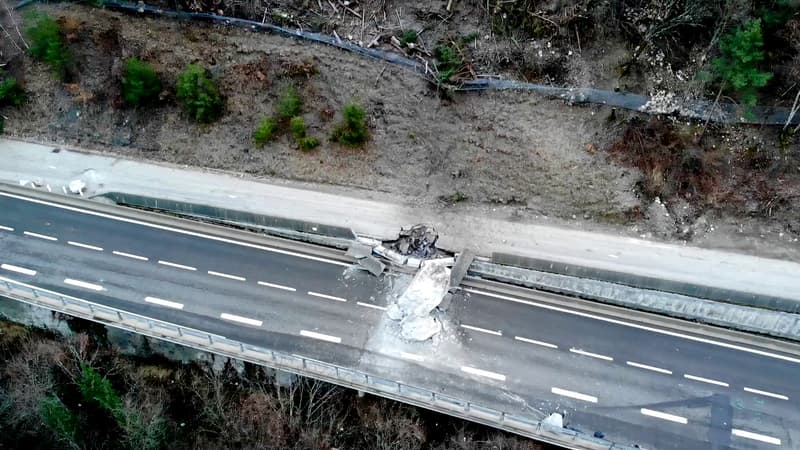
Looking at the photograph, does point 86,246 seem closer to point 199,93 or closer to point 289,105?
point 199,93

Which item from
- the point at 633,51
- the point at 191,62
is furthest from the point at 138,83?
the point at 633,51

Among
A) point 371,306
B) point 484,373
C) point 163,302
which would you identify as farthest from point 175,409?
point 484,373

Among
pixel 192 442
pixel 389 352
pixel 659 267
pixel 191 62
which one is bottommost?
pixel 192 442

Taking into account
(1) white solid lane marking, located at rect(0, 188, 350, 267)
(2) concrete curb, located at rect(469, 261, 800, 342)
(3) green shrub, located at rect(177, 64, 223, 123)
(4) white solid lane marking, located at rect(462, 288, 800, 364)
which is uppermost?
(3) green shrub, located at rect(177, 64, 223, 123)

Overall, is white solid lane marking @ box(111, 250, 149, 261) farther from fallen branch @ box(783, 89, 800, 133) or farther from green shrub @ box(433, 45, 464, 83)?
fallen branch @ box(783, 89, 800, 133)

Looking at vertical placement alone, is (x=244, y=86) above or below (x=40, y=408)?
above

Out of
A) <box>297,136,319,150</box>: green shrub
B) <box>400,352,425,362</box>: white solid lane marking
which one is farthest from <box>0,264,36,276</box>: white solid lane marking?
<box>400,352,425,362</box>: white solid lane marking

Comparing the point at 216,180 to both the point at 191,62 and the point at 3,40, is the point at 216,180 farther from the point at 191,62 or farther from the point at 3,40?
the point at 3,40
